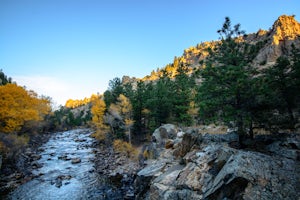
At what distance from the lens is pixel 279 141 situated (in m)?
12.7

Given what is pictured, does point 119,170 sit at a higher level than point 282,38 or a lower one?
lower

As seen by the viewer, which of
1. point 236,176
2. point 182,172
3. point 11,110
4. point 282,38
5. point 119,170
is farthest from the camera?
point 282,38

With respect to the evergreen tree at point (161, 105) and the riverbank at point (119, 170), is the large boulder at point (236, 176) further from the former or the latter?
the evergreen tree at point (161, 105)

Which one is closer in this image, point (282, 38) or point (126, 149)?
point (126, 149)

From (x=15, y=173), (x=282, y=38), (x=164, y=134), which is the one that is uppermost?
(x=282, y=38)

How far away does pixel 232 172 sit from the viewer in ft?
24.5

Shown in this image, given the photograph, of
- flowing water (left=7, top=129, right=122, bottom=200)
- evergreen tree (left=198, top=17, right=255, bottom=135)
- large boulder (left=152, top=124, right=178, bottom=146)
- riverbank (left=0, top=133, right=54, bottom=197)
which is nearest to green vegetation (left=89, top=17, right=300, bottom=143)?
evergreen tree (left=198, top=17, right=255, bottom=135)

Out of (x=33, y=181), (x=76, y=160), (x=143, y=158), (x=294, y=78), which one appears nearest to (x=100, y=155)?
(x=76, y=160)

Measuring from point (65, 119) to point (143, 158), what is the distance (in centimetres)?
8362

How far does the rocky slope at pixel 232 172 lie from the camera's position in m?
6.84

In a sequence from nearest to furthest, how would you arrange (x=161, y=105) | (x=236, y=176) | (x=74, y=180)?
(x=236, y=176)
(x=74, y=180)
(x=161, y=105)

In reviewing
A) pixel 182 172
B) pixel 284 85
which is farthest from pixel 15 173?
pixel 284 85

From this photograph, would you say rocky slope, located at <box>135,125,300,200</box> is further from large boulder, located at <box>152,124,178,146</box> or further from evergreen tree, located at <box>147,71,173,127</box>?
evergreen tree, located at <box>147,71,173,127</box>

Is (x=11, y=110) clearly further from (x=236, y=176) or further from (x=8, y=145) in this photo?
(x=236, y=176)
